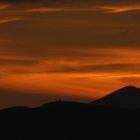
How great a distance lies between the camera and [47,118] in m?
192

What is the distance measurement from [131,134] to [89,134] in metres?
8.53

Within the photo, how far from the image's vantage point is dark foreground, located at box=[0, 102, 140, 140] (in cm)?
17862

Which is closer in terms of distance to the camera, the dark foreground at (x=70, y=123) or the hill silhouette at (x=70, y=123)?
the dark foreground at (x=70, y=123)

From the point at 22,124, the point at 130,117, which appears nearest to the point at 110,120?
the point at 130,117

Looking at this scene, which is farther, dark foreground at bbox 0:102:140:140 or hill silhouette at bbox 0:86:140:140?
hill silhouette at bbox 0:86:140:140

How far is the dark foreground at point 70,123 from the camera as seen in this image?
178625 millimetres

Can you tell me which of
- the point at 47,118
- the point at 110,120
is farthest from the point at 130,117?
the point at 47,118

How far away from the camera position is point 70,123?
18750 centimetres

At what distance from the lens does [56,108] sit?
19912 cm

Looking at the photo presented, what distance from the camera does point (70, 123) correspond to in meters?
188

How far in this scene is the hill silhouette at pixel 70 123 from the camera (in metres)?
179

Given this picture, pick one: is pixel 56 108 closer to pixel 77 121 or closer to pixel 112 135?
pixel 77 121

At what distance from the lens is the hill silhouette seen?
7037 inches

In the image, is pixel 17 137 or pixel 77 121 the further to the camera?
pixel 77 121
